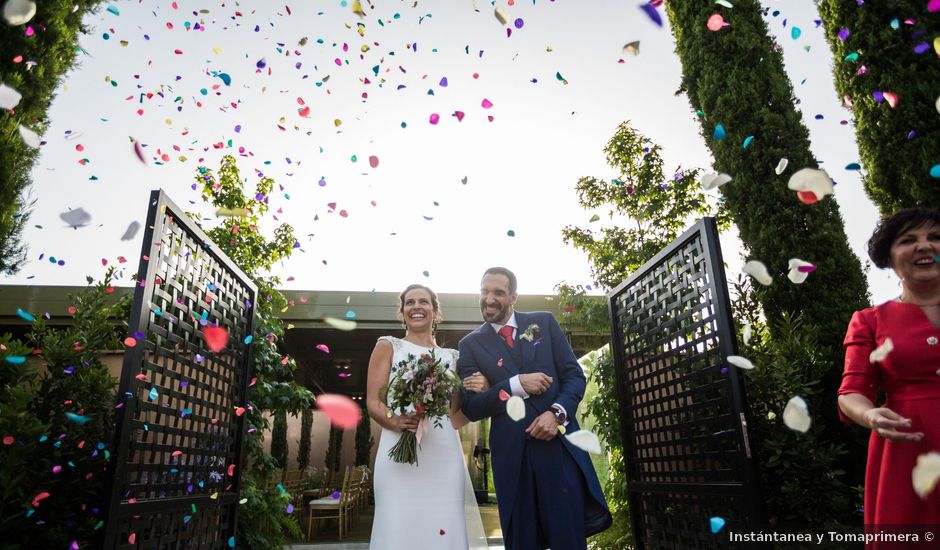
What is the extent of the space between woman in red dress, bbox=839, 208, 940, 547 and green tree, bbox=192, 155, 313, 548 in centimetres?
450

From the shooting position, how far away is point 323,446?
16750mm

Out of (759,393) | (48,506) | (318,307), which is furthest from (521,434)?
(318,307)

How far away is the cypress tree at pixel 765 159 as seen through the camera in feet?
13.6

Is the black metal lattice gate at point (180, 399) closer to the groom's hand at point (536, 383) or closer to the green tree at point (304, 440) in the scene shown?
the groom's hand at point (536, 383)

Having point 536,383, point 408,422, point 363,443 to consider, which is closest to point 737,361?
point 536,383

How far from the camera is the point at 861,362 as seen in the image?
72.0 inches

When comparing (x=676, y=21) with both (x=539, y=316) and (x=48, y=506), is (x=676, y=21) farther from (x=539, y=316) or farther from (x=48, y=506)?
(x=48, y=506)

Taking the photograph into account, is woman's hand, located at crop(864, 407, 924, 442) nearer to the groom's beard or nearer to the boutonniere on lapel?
the boutonniere on lapel

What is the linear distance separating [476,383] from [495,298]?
1.55 feet

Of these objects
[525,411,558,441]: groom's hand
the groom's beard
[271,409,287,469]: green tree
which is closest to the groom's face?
the groom's beard

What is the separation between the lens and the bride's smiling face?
3.47 metres

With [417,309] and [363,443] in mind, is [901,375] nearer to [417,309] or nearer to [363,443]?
[417,309]

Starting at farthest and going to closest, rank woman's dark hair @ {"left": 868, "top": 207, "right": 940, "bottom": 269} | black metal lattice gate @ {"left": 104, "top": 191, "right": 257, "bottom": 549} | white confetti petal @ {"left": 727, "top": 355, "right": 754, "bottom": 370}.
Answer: white confetti petal @ {"left": 727, "top": 355, "right": 754, "bottom": 370} → black metal lattice gate @ {"left": 104, "top": 191, "right": 257, "bottom": 549} → woman's dark hair @ {"left": 868, "top": 207, "right": 940, "bottom": 269}

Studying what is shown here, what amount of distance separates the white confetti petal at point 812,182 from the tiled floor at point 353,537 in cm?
536
